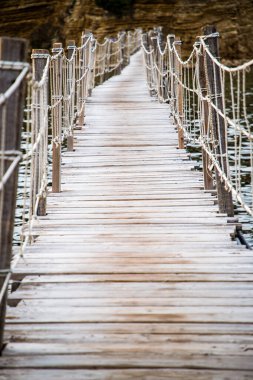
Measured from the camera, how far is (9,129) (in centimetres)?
308

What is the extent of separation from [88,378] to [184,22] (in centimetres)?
4420

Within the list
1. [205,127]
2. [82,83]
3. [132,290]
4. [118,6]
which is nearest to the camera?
[132,290]

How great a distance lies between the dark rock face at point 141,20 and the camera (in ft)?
148

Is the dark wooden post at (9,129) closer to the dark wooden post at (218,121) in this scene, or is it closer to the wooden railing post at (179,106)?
the dark wooden post at (218,121)

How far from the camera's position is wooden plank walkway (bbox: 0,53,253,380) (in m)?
3.06

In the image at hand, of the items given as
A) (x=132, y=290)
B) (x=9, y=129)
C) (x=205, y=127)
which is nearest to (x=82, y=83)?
(x=205, y=127)

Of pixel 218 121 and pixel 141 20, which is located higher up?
pixel 141 20

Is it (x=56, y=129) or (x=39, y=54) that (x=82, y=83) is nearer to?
(x=56, y=129)

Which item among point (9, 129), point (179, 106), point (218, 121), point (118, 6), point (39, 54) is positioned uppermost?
point (118, 6)

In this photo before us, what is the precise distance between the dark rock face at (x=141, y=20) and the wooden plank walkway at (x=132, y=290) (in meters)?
39.3

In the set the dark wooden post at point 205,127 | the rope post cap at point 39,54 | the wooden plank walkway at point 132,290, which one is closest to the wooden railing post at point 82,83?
the wooden plank walkway at point 132,290

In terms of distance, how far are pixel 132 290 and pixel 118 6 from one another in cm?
4338

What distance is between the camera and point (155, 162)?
8188 millimetres

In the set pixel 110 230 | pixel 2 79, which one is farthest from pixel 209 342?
pixel 110 230
